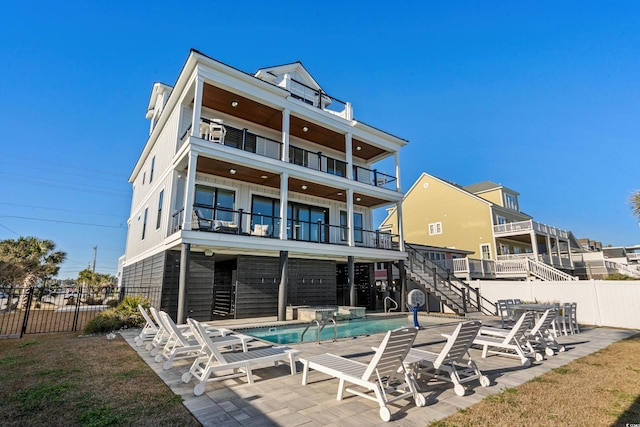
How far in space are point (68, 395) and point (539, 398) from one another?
6.42 m

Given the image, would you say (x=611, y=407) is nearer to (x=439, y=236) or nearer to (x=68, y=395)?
(x=68, y=395)

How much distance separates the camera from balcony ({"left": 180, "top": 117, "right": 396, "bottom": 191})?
12.7m

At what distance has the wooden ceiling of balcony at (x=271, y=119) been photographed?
505 inches

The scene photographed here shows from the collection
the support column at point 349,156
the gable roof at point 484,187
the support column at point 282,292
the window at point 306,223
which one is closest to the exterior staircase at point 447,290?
the window at point 306,223

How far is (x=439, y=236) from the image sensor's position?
30.7 metres

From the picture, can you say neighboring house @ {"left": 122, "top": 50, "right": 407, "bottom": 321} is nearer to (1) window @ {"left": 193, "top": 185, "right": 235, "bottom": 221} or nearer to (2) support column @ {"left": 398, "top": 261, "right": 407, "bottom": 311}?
(1) window @ {"left": 193, "top": 185, "right": 235, "bottom": 221}

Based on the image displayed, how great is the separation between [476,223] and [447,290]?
14552 millimetres

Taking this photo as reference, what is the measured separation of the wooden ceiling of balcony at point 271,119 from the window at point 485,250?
15695 millimetres

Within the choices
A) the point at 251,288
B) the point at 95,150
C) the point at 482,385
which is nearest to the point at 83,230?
the point at 95,150

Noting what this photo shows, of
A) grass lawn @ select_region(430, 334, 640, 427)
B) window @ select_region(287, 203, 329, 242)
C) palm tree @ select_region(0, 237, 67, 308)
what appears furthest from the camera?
palm tree @ select_region(0, 237, 67, 308)

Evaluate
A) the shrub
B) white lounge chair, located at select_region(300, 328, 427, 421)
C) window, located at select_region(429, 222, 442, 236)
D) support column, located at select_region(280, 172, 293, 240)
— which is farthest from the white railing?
the shrub

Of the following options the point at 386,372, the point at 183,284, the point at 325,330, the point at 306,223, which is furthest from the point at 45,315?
the point at 386,372

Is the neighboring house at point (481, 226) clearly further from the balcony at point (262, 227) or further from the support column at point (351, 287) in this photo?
the support column at point (351, 287)

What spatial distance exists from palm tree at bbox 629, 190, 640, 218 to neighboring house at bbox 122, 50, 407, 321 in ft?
30.0
